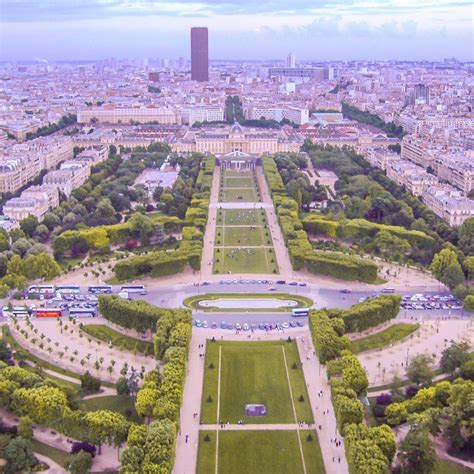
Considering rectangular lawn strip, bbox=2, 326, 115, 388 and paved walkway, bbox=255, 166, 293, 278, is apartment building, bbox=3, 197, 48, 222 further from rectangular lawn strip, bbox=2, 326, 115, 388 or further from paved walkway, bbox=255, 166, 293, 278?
rectangular lawn strip, bbox=2, 326, 115, 388

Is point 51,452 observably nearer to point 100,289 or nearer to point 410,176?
point 100,289

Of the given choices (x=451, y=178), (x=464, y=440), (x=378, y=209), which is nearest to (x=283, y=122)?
(x=451, y=178)

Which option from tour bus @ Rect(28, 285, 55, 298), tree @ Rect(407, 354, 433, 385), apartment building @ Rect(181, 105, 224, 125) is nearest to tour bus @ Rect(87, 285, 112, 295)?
tour bus @ Rect(28, 285, 55, 298)

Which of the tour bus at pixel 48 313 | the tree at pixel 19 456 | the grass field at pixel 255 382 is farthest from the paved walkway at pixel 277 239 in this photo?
the tree at pixel 19 456

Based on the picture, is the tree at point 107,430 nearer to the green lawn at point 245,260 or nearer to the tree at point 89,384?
the tree at point 89,384

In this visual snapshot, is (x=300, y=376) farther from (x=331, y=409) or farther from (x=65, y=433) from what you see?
(x=65, y=433)

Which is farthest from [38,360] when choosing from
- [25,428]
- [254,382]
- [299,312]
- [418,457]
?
[418,457]
